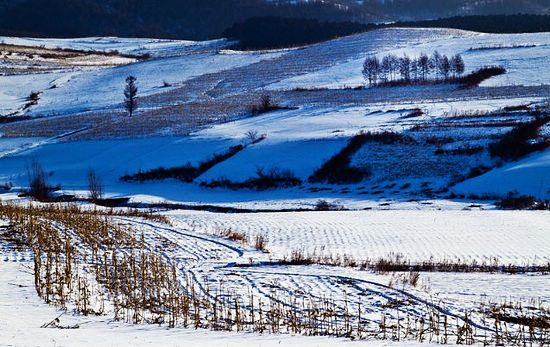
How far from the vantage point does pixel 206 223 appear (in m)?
25.0

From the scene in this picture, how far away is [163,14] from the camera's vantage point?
186 metres

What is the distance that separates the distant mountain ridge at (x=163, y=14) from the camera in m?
166

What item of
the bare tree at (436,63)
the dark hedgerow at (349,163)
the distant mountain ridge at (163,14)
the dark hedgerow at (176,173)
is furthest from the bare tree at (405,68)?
the distant mountain ridge at (163,14)

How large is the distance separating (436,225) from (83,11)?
15801 cm

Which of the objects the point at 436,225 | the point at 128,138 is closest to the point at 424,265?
the point at 436,225

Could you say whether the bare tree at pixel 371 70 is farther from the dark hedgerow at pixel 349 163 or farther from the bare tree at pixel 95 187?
the bare tree at pixel 95 187

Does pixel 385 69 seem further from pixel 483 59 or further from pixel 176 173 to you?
pixel 176 173

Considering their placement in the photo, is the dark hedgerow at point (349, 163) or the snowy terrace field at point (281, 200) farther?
the dark hedgerow at point (349, 163)

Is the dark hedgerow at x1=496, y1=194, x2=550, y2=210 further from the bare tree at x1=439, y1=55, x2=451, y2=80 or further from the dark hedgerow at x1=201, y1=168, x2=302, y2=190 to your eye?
the bare tree at x1=439, y1=55, x2=451, y2=80

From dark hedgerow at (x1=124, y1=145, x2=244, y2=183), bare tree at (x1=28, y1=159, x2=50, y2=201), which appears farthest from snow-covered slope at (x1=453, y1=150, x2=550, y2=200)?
bare tree at (x1=28, y1=159, x2=50, y2=201)

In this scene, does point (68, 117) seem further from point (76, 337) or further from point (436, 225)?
point (76, 337)

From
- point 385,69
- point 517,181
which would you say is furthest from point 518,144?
point 385,69

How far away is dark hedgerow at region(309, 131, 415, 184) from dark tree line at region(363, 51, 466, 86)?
1933 centimetres

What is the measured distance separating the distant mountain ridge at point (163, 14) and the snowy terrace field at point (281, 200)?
265ft
